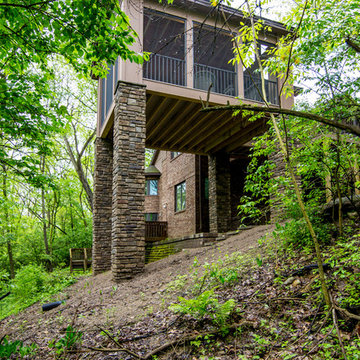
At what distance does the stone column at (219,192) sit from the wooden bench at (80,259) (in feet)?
21.1

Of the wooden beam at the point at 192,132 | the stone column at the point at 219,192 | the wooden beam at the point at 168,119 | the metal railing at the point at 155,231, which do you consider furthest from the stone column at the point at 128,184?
the metal railing at the point at 155,231

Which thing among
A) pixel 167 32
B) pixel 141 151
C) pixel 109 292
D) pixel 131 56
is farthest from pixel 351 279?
pixel 167 32

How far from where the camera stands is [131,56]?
4430 mm

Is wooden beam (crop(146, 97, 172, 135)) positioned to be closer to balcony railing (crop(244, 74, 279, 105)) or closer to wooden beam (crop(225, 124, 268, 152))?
balcony railing (crop(244, 74, 279, 105))

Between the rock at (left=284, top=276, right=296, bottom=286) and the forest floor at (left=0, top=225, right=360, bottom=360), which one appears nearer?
the forest floor at (left=0, top=225, right=360, bottom=360)

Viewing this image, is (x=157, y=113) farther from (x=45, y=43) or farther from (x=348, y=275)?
(x=348, y=275)

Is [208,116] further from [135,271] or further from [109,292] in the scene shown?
[109,292]

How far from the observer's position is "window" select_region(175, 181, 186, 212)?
54.4 ft

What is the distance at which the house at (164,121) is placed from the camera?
8.20 meters

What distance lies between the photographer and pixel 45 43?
14.8ft

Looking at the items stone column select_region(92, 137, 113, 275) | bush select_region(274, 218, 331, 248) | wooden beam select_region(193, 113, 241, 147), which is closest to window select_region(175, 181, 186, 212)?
wooden beam select_region(193, 113, 241, 147)

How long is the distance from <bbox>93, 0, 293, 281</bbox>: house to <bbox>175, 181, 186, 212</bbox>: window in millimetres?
246

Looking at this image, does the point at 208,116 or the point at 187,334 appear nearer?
the point at 187,334

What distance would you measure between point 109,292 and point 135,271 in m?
1.08
